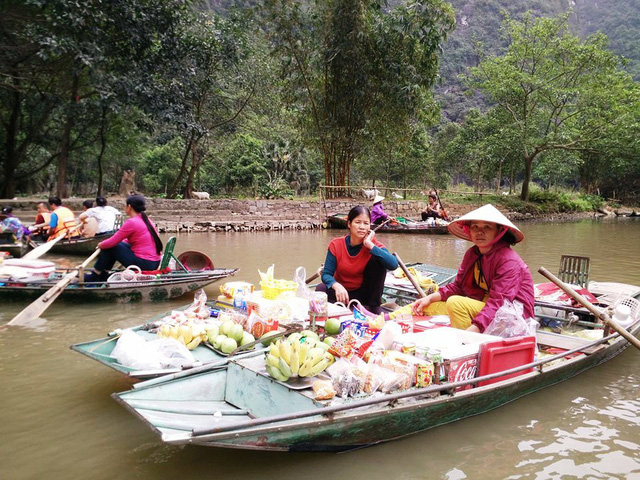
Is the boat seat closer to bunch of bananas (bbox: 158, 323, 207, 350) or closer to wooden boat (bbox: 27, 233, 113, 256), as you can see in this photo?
bunch of bananas (bbox: 158, 323, 207, 350)

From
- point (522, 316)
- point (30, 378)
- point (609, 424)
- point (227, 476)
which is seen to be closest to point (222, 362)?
point (227, 476)

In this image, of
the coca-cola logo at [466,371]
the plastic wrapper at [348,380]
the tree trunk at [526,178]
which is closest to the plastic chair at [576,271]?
→ the coca-cola logo at [466,371]

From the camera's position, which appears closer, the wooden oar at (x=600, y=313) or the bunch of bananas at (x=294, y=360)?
the bunch of bananas at (x=294, y=360)

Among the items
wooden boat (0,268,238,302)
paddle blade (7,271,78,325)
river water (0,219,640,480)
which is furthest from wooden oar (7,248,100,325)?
wooden boat (0,268,238,302)

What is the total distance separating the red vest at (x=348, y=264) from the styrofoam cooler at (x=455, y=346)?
3.47ft

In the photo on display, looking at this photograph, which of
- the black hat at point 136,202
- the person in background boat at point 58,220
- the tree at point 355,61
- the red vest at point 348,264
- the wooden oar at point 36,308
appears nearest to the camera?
the red vest at point 348,264

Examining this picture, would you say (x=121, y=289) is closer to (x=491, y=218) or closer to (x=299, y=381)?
(x=299, y=381)

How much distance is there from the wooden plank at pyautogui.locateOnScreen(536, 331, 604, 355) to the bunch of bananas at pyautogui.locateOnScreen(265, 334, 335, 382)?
7.33 ft

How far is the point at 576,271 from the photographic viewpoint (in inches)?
211

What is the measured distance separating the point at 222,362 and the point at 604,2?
108137 mm

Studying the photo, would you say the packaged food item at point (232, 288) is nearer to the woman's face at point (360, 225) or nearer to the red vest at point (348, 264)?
the red vest at point (348, 264)

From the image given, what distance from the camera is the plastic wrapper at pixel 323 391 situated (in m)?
2.57

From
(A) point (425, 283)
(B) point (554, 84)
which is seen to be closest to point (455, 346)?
(A) point (425, 283)

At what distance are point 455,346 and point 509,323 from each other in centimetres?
50
